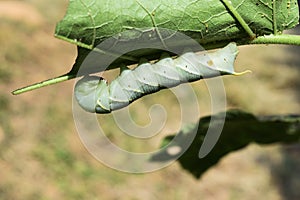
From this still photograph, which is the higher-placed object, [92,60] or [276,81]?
[92,60]

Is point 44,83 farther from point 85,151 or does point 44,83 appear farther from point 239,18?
point 85,151

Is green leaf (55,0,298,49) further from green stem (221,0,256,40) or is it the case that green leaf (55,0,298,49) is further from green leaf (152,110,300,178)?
green leaf (152,110,300,178)

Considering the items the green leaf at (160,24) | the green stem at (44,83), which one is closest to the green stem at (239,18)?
the green leaf at (160,24)

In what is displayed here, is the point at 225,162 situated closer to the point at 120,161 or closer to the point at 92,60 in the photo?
the point at 120,161

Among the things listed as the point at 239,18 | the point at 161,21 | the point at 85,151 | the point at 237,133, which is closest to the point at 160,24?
the point at 161,21

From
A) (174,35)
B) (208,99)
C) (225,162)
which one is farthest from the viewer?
(208,99)

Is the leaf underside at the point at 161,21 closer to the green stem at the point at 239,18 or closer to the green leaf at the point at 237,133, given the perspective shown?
the green stem at the point at 239,18

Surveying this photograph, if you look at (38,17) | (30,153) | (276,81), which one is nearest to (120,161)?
(30,153)
